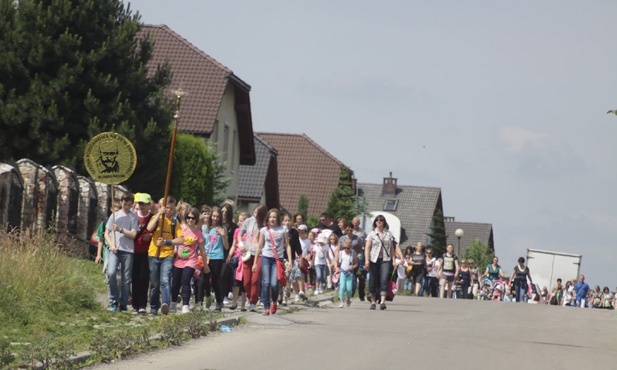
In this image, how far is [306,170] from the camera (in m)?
86.8

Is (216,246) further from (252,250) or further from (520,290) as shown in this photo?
(520,290)

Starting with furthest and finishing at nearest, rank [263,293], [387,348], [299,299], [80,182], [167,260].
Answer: [80,182] < [299,299] < [263,293] < [167,260] < [387,348]

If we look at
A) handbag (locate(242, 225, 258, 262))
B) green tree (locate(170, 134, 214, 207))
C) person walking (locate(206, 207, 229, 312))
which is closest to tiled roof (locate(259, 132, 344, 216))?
green tree (locate(170, 134, 214, 207))

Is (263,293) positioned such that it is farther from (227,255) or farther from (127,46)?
(127,46)

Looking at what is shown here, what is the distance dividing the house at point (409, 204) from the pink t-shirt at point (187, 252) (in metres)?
97.9

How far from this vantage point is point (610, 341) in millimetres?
17953

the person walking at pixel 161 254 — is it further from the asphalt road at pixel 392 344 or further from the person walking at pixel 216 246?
the person walking at pixel 216 246

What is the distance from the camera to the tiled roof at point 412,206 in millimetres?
116250

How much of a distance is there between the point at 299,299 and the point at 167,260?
7.89 metres

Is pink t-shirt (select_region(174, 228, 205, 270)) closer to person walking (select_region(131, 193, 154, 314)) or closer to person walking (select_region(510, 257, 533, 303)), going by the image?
person walking (select_region(131, 193, 154, 314))

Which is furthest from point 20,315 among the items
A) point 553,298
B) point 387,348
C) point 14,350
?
point 553,298

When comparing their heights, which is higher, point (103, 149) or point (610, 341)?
point (103, 149)

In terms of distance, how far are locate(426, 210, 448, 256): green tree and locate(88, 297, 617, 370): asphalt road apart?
82.7 m

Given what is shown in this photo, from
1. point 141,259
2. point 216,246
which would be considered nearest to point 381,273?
point 216,246
